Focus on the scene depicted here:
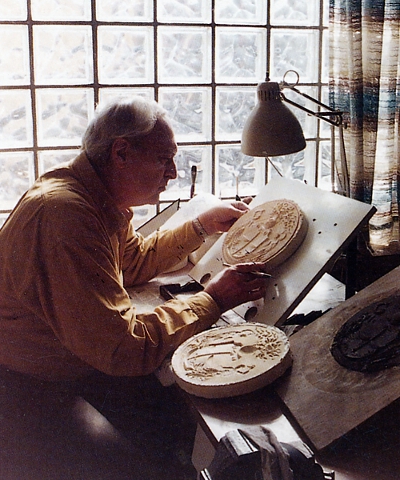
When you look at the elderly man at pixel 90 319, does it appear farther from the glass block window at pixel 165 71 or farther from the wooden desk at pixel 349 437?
the glass block window at pixel 165 71

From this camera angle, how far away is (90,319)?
1355 millimetres

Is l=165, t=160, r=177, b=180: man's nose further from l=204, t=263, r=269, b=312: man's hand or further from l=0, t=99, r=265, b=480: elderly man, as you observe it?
l=204, t=263, r=269, b=312: man's hand

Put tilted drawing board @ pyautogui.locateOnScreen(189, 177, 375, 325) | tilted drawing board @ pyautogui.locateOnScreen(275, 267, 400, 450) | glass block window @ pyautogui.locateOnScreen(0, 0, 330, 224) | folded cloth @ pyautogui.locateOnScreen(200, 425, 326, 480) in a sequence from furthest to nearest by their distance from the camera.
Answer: glass block window @ pyautogui.locateOnScreen(0, 0, 330, 224) < tilted drawing board @ pyautogui.locateOnScreen(189, 177, 375, 325) < tilted drawing board @ pyautogui.locateOnScreen(275, 267, 400, 450) < folded cloth @ pyautogui.locateOnScreen(200, 425, 326, 480)

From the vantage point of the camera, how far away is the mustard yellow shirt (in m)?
1.36

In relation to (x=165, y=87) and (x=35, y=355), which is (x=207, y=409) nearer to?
(x=35, y=355)

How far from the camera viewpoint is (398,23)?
2395 millimetres

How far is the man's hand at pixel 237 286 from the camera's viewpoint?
1.53 metres

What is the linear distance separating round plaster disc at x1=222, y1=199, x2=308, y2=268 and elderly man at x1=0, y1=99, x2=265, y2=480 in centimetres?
10

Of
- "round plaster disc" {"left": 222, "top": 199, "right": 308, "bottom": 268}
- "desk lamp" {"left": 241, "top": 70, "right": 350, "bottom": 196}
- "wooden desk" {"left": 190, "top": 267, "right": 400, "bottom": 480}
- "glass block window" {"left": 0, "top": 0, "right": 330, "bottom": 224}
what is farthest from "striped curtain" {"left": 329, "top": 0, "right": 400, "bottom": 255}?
"wooden desk" {"left": 190, "top": 267, "right": 400, "bottom": 480}

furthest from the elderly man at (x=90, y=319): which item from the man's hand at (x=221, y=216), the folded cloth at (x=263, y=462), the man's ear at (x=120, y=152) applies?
the folded cloth at (x=263, y=462)

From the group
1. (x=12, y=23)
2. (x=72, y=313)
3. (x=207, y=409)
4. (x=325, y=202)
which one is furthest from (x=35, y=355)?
(x=12, y=23)

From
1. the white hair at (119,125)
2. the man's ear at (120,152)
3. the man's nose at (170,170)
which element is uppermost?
the white hair at (119,125)

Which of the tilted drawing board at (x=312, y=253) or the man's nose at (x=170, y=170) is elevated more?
the man's nose at (x=170, y=170)

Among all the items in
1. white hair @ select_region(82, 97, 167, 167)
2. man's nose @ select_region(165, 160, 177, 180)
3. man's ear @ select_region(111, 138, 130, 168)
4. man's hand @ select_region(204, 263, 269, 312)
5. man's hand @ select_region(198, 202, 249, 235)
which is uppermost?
white hair @ select_region(82, 97, 167, 167)
